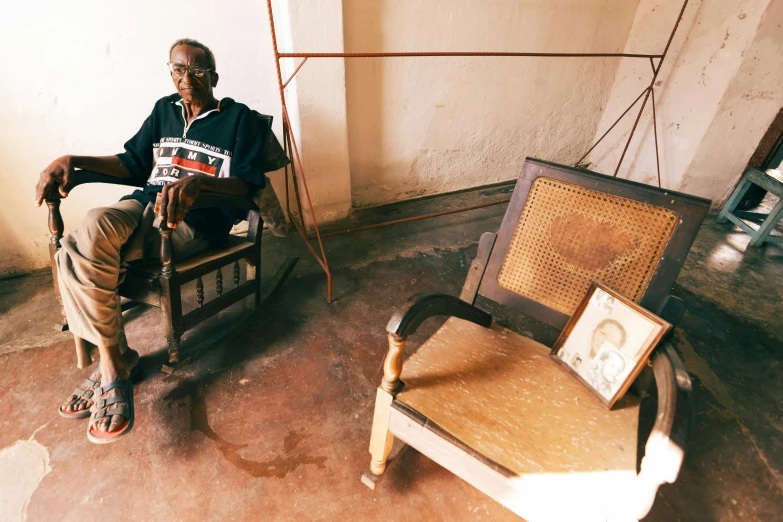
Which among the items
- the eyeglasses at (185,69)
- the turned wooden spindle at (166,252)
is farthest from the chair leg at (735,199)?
the turned wooden spindle at (166,252)

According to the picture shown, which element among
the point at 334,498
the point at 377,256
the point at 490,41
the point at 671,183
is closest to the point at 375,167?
the point at 377,256

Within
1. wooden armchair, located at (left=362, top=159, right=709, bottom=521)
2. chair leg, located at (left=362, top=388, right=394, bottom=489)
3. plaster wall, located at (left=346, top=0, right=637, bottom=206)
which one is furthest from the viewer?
plaster wall, located at (left=346, top=0, right=637, bottom=206)

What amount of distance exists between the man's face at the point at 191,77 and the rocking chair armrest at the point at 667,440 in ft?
7.41

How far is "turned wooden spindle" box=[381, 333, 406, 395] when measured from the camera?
1.09 m

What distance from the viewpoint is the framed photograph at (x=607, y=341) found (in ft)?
3.75

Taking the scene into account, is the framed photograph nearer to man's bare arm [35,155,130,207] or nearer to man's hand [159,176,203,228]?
man's hand [159,176,203,228]

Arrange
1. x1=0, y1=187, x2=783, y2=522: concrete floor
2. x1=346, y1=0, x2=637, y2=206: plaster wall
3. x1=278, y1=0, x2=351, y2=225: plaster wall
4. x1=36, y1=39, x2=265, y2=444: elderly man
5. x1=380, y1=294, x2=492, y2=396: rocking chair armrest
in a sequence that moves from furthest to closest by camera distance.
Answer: x1=346, y1=0, x2=637, y2=206: plaster wall
x1=278, y1=0, x2=351, y2=225: plaster wall
x1=36, y1=39, x2=265, y2=444: elderly man
x1=0, y1=187, x2=783, y2=522: concrete floor
x1=380, y1=294, x2=492, y2=396: rocking chair armrest

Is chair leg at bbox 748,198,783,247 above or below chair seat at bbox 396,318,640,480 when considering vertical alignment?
below

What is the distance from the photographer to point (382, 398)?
1.18m

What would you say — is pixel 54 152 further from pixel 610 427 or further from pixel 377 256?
pixel 610 427

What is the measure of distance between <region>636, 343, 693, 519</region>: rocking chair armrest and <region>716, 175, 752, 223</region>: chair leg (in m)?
A: 4.00

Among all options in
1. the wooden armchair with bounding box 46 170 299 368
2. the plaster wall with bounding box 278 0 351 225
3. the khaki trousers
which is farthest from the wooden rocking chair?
the plaster wall with bounding box 278 0 351 225

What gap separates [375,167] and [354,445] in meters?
2.60

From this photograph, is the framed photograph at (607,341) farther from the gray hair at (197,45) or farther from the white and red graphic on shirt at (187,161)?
the gray hair at (197,45)
